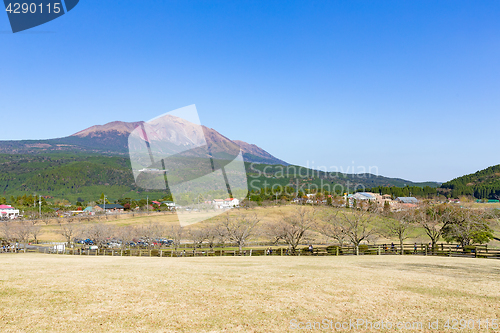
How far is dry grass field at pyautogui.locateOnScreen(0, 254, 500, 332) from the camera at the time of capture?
9.49 meters

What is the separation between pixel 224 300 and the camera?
1211cm

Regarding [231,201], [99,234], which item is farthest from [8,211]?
[231,201]

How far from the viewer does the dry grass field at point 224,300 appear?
9492 mm

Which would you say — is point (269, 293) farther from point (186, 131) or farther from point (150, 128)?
point (186, 131)

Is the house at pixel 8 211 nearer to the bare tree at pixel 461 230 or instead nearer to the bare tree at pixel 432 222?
the bare tree at pixel 432 222

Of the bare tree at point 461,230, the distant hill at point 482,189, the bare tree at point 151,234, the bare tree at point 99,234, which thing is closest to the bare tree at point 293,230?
the bare tree at point 461,230

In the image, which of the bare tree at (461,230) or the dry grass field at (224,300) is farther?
the bare tree at (461,230)

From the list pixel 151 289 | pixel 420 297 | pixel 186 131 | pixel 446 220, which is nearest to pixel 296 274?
pixel 420 297

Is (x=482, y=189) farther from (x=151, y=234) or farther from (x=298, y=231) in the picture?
(x=151, y=234)

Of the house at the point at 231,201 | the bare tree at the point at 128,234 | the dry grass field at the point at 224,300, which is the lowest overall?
the bare tree at the point at 128,234

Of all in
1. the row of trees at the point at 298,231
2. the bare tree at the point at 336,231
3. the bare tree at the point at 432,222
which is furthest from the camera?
the bare tree at the point at 336,231

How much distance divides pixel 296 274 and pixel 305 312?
7.60 meters

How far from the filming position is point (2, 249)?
134ft

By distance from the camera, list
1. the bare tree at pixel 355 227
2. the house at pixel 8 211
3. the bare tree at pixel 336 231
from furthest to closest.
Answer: the house at pixel 8 211 < the bare tree at pixel 336 231 < the bare tree at pixel 355 227
